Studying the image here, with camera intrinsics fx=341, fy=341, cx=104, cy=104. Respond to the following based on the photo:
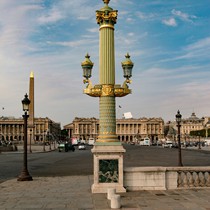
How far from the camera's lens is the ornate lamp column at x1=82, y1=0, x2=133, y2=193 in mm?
15031

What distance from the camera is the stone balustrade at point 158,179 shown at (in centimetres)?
1548

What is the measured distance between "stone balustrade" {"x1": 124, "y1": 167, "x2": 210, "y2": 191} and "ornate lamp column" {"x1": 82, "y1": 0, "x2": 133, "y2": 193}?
67 cm

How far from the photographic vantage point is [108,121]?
1562 cm

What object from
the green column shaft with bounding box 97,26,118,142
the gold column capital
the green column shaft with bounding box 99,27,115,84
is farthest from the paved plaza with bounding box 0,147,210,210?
the green column shaft with bounding box 99,27,115,84

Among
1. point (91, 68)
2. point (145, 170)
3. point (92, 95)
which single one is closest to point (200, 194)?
point (145, 170)

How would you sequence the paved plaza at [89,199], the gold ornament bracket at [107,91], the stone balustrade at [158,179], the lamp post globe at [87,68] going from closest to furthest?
the paved plaza at [89,199]
the stone balustrade at [158,179]
the gold ornament bracket at [107,91]
the lamp post globe at [87,68]

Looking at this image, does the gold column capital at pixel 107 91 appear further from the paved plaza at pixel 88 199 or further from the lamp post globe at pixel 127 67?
the paved plaza at pixel 88 199

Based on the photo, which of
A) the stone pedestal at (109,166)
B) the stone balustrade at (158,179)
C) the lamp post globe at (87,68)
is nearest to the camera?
the stone pedestal at (109,166)

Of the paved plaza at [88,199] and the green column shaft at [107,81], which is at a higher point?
the green column shaft at [107,81]

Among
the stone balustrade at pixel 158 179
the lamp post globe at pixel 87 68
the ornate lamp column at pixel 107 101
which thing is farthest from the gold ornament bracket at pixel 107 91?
the stone balustrade at pixel 158 179

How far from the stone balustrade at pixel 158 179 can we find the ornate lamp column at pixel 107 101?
67 cm

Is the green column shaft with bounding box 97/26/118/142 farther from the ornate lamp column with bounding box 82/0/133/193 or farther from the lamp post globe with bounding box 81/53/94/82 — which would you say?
the lamp post globe with bounding box 81/53/94/82

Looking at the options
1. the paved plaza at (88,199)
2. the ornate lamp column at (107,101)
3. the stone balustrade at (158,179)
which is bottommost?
the paved plaza at (88,199)

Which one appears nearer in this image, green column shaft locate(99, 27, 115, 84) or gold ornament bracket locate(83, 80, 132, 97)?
gold ornament bracket locate(83, 80, 132, 97)
